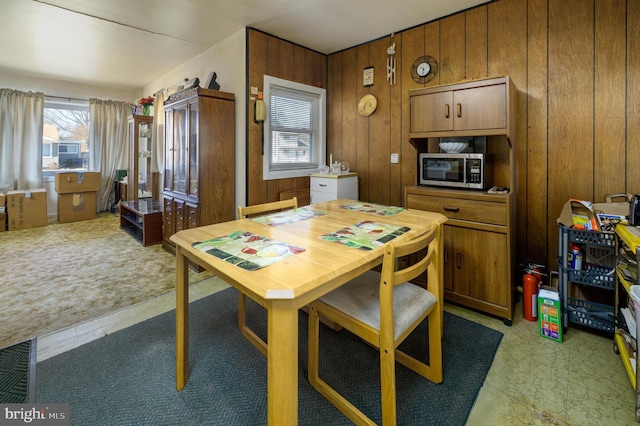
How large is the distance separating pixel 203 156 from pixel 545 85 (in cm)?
304

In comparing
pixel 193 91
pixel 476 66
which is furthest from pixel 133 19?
pixel 476 66

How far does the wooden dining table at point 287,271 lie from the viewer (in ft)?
3.05

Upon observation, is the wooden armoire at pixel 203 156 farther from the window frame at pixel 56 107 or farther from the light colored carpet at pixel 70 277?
the window frame at pixel 56 107

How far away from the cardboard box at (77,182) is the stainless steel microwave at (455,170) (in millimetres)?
5750

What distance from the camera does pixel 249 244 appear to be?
4.44ft

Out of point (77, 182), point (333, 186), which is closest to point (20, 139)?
point (77, 182)

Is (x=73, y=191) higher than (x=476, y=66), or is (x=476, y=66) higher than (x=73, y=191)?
(x=476, y=66)

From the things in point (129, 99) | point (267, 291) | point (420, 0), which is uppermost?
point (129, 99)

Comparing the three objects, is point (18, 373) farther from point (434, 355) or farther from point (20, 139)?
point (20, 139)

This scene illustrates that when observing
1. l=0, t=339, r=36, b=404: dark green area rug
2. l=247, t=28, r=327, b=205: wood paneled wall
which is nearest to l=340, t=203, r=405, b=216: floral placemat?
l=247, t=28, r=327, b=205: wood paneled wall

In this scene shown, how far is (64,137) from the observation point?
19.0 ft

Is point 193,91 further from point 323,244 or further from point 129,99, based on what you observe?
point 129,99

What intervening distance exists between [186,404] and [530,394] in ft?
5.51

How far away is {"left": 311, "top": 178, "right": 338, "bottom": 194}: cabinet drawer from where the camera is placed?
10.9 ft
